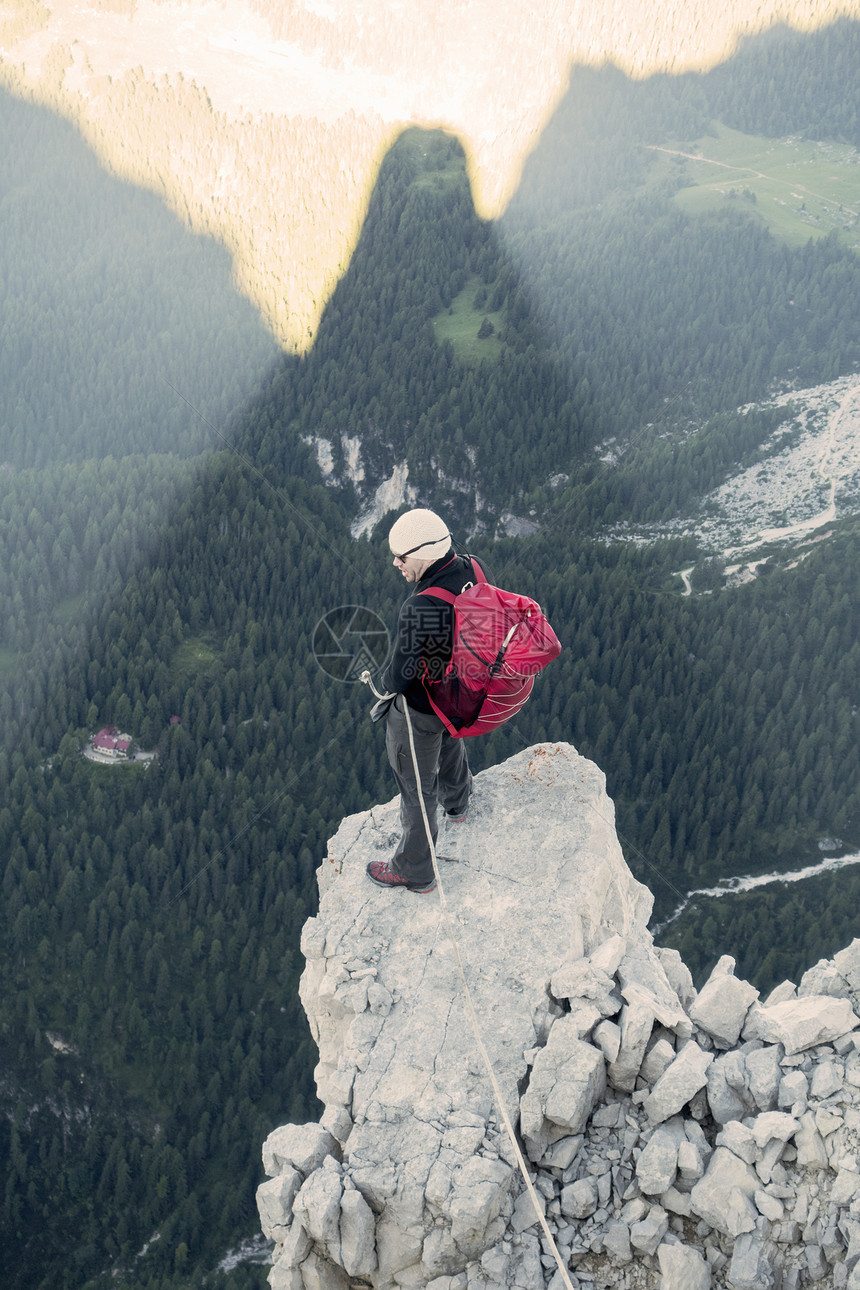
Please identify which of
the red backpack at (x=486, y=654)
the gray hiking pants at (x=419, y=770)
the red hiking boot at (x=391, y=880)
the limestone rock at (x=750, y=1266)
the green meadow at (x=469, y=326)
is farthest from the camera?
the green meadow at (x=469, y=326)

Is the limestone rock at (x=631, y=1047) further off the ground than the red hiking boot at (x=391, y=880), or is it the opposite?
the limestone rock at (x=631, y=1047)

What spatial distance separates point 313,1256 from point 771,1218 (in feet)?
16.3

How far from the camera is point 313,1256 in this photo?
38.9 feet

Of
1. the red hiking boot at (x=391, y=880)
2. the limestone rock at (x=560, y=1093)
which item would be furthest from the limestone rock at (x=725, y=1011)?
the red hiking boot at (x=391, y=880)

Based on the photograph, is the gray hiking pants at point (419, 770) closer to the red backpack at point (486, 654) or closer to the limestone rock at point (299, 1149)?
the red backpack at point (486, 654)

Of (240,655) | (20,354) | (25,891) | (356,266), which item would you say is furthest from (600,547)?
(20,354)

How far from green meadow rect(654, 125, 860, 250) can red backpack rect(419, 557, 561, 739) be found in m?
171

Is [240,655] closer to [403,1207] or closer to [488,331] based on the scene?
[488,331]

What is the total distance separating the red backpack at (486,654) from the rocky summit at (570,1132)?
118 inches

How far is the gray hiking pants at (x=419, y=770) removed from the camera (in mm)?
14359

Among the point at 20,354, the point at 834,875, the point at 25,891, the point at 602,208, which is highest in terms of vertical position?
the point at 602,208

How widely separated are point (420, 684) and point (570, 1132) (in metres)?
5.61

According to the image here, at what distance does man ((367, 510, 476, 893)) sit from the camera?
44.3ft

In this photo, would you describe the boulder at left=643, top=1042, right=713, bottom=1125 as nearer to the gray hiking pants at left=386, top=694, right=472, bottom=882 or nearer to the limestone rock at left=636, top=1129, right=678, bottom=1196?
the limestone rock at left=636, top=1129, right=678, bottom=1196
